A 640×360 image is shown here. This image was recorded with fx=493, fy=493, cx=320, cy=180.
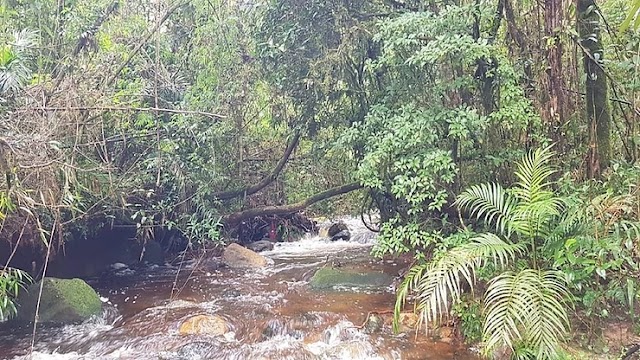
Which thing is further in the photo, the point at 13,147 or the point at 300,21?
the point at 300,21

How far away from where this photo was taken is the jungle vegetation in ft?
12.9

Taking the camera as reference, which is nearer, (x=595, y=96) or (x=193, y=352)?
(x=595, y=96)

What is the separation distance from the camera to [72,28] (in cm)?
766

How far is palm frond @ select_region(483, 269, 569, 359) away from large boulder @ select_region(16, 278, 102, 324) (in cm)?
513

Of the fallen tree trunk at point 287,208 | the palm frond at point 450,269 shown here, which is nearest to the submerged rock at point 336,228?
the fallen tree trunk at point 287,208

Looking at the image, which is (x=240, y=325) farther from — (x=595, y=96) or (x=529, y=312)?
(x=595, y=96)

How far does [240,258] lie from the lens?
31.6ft

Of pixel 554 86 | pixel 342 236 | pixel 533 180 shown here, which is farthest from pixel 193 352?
pixel 342 236

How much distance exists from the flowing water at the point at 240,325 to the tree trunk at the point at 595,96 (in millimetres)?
2244

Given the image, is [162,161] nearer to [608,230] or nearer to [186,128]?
[186,128]

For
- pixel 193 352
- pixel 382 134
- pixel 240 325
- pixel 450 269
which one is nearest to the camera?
pixel 450 269

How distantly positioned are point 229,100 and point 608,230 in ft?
19.4

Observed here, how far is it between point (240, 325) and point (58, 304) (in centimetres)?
243

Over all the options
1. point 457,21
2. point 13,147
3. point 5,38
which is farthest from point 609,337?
point 5,38
